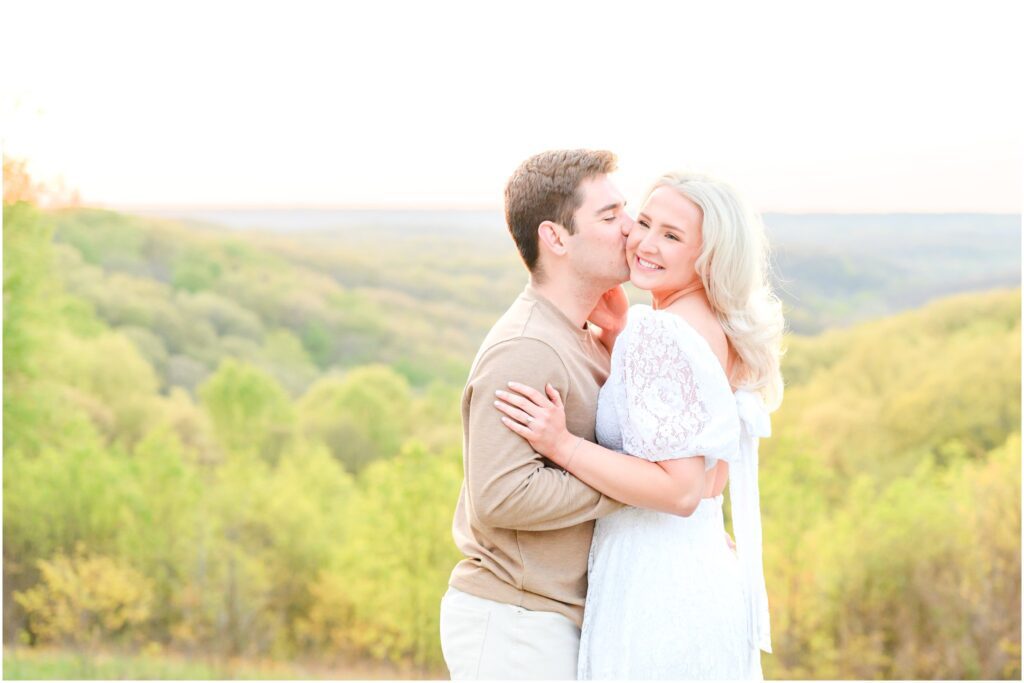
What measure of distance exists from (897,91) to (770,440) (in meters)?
3.44

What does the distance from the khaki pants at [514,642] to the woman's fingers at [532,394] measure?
1.76 feet

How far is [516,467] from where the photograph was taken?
2.44 meters

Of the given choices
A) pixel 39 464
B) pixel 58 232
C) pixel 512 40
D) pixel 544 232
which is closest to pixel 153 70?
pixel 58 232

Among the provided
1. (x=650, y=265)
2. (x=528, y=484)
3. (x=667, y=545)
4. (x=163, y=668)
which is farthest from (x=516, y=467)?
(x=163, y=668)

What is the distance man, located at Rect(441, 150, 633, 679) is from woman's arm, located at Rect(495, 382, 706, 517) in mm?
38

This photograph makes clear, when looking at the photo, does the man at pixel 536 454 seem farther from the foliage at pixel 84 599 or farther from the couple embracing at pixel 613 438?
the foliage at pixel 84 599

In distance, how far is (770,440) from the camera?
33.1 ft

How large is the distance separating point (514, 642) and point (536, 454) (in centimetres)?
49

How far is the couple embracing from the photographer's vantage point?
2.45 m

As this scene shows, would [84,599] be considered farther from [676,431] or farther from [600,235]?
[676,431]

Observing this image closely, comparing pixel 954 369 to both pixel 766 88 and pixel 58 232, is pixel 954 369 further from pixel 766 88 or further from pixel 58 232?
pixel 58 232

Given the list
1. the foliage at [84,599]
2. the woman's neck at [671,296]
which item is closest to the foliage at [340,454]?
the foliage at [84,599]

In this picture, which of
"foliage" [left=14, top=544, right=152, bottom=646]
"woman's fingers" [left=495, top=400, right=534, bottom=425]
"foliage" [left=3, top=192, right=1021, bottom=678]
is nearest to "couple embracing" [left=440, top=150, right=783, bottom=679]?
"woman's fingers" [left=495, top=400, right=534, bottom=425]

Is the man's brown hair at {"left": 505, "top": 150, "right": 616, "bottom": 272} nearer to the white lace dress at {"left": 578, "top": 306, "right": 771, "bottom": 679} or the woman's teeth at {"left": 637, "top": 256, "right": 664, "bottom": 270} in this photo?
the woman's teeth at {"left": 637, "top": 256, "right": 664, "bottom": 270}
